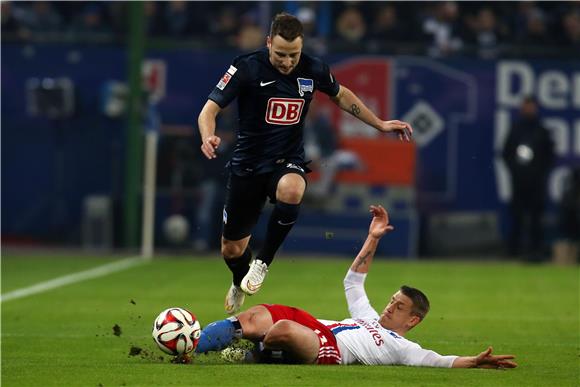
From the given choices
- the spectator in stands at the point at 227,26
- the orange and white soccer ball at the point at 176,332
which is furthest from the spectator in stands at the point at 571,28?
the orange and white soccer ball at the point at 176,332

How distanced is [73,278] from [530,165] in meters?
8.30

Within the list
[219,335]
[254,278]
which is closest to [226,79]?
[254,278]

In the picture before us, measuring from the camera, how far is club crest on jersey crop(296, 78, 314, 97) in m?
11.5

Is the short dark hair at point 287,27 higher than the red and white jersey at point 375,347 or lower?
higher

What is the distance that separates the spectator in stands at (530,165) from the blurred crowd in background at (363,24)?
1.45 meters

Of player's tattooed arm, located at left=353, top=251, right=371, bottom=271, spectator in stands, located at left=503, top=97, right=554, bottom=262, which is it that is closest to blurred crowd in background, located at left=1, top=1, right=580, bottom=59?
spectator in stands, located at left=503, top=97, right=554, bottom=262

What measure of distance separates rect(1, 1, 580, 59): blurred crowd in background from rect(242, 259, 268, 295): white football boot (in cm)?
1278

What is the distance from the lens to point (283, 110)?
1155 centimetres

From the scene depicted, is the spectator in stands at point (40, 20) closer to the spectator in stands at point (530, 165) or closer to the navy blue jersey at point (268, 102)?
the spectator in stands at point (530, 165)

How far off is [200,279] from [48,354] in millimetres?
8066

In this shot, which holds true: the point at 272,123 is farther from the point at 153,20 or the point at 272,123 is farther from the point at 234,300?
the point at 153,20

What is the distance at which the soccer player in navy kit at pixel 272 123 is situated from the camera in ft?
37.0

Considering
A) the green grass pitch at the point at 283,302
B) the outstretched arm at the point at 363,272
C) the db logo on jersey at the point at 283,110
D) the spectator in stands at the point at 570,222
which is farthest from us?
the spectator in stands at the point at 570,222

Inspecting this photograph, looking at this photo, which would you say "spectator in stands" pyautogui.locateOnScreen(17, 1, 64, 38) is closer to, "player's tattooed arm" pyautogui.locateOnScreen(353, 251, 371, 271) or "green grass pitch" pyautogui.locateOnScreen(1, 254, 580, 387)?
"green grass pitch" pyautogui.locateOnScreen(1, 254, 580, 387)
